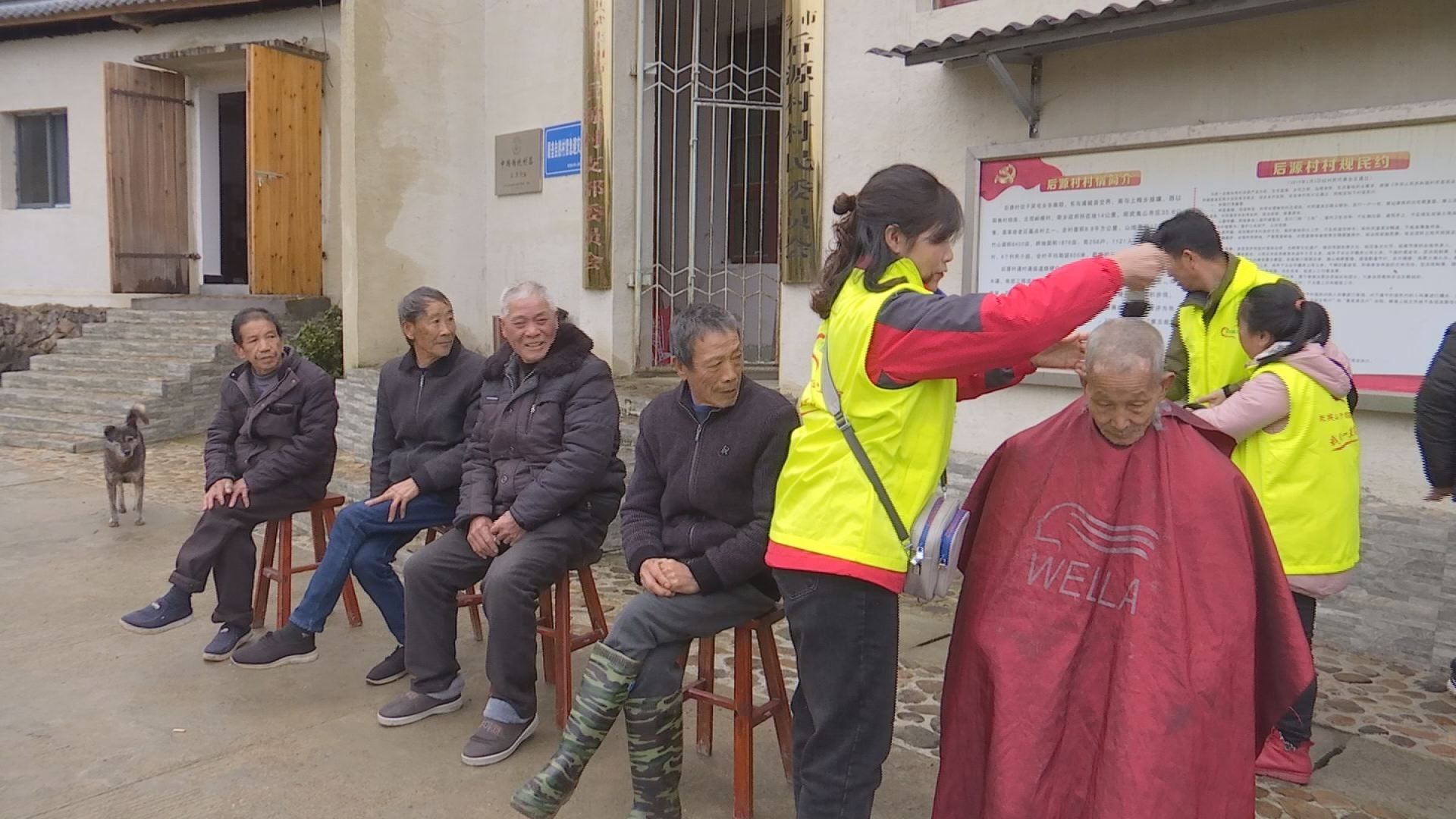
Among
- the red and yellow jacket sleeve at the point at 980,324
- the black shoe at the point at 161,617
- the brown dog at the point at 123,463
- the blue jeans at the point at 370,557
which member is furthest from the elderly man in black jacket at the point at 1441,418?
the brown dog at the point at 123,463

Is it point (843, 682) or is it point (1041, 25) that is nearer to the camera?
point (843, 682)

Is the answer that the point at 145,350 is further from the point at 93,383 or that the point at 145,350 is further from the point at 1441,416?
the point at 1441,416

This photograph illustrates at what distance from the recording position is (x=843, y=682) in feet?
8.26

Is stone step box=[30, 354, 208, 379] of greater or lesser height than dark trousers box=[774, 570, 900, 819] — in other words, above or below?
above

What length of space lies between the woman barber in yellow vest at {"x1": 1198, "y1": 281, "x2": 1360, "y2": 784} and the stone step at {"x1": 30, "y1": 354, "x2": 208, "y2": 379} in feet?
29.5

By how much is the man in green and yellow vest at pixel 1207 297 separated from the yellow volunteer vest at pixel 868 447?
54.0 inches

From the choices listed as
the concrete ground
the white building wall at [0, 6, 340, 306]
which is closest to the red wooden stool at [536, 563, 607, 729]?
the concrete ground

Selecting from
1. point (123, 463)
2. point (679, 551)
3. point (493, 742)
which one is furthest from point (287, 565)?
point (123, 463)

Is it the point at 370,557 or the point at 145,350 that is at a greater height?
the point at 145,350

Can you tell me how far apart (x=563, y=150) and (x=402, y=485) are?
4383mm

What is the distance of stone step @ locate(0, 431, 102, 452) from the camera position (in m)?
9.15

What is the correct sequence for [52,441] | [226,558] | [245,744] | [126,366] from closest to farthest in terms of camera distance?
[245,744]
[226,558]
[52,441]
[126,366]

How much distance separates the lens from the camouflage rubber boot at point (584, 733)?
9.60 feet

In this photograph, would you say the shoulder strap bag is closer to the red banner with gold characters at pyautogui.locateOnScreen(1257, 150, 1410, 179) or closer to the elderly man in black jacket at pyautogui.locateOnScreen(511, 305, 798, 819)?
the elderly man in black jacket at pyautogui.locateOnScreen(511, 305, 798, 819)
